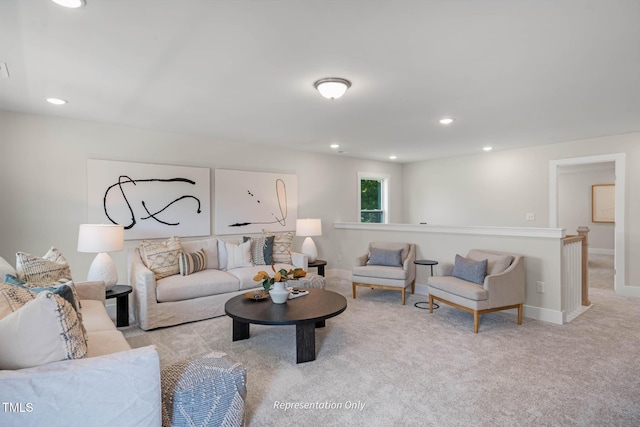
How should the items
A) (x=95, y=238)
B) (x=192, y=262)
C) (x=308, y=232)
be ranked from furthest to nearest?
(x=308, y=232) → (x=192, y=262) → (x=95, y=238)

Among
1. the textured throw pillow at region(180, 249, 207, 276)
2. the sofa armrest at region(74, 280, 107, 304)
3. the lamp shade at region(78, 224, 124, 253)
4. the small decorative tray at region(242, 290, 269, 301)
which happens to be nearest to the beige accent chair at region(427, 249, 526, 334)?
the small decorative tray at region(242, 290, 269, 301)

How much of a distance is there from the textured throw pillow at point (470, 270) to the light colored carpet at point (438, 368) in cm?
48

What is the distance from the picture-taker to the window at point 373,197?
725cm

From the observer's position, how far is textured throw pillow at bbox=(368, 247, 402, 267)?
4.89m

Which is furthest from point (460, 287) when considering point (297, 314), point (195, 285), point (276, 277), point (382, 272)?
point (195, 285)

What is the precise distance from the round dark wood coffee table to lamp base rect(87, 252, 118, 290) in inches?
55.8

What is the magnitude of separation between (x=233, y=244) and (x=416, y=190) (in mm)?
4571

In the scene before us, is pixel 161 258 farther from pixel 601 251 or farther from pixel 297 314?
pixel 601 251

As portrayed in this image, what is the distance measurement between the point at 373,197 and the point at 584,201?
232 inches

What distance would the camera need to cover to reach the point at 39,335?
1.40 metres

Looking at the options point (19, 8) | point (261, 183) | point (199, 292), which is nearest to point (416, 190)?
point (261, 183)

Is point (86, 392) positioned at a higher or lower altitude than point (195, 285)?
higher

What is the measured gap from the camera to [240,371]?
187 cm

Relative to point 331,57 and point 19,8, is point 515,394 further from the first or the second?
point 19,8
